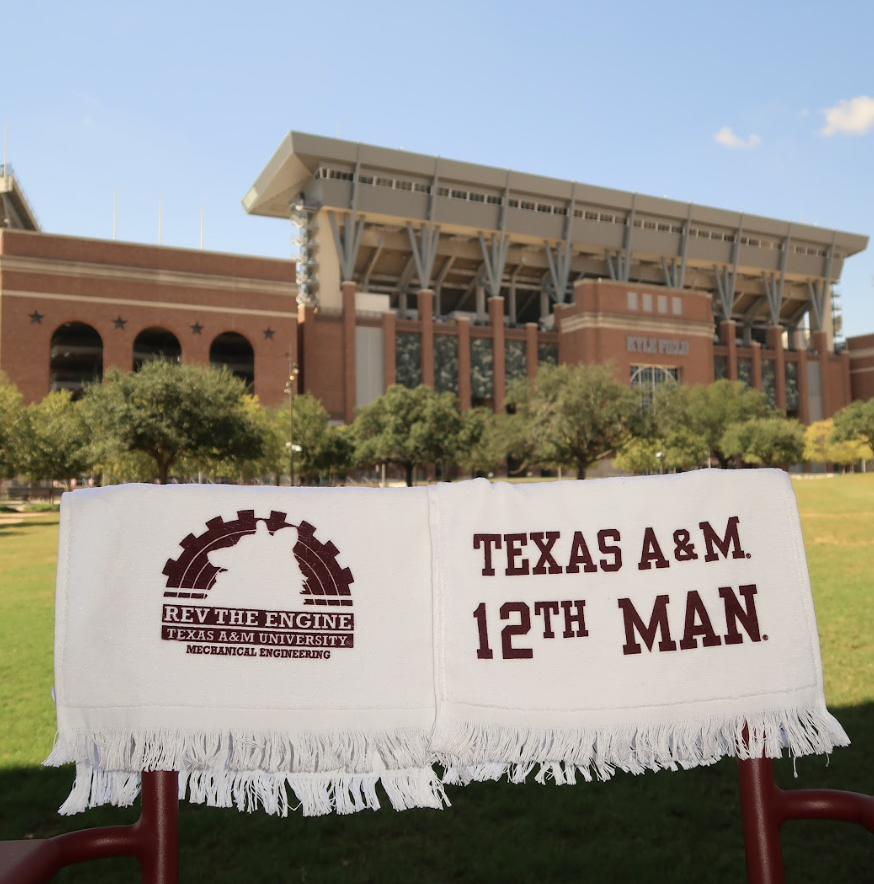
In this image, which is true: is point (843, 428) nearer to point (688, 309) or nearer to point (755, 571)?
point (688, 309)

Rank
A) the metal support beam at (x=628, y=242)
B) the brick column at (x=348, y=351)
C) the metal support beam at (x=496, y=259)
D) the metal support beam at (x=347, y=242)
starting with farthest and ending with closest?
the metal support beam at (x=628, y=242) < the metal support beam at (x=496, y=259) < the metal support beam at (x=347, y=242) < the brick column at (x=348, y=351)

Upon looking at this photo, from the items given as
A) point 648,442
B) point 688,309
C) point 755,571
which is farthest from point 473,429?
point 755,571

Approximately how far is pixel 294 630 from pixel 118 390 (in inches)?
Result: 1197

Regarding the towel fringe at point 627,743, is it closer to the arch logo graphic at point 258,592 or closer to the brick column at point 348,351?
the arch logo graphic at point 258,592

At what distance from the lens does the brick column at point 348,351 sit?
6106 centimetres

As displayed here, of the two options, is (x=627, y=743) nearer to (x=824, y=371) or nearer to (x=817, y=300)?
(x=824, y=371)

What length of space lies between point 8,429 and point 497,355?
44.3m

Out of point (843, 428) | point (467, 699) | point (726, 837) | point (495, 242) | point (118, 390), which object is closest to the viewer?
point (467, 699)

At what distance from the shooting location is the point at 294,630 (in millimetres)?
1968

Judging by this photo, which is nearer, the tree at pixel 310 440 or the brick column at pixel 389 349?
the tree at pixel 310 440

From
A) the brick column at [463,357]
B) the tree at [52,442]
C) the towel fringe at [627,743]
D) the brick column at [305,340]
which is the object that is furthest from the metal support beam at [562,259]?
the towel fringe at [627,743]

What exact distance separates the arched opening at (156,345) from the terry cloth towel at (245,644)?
57161 mm

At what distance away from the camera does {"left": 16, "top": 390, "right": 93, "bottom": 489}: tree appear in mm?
32816

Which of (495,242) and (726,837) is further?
(495,242)
